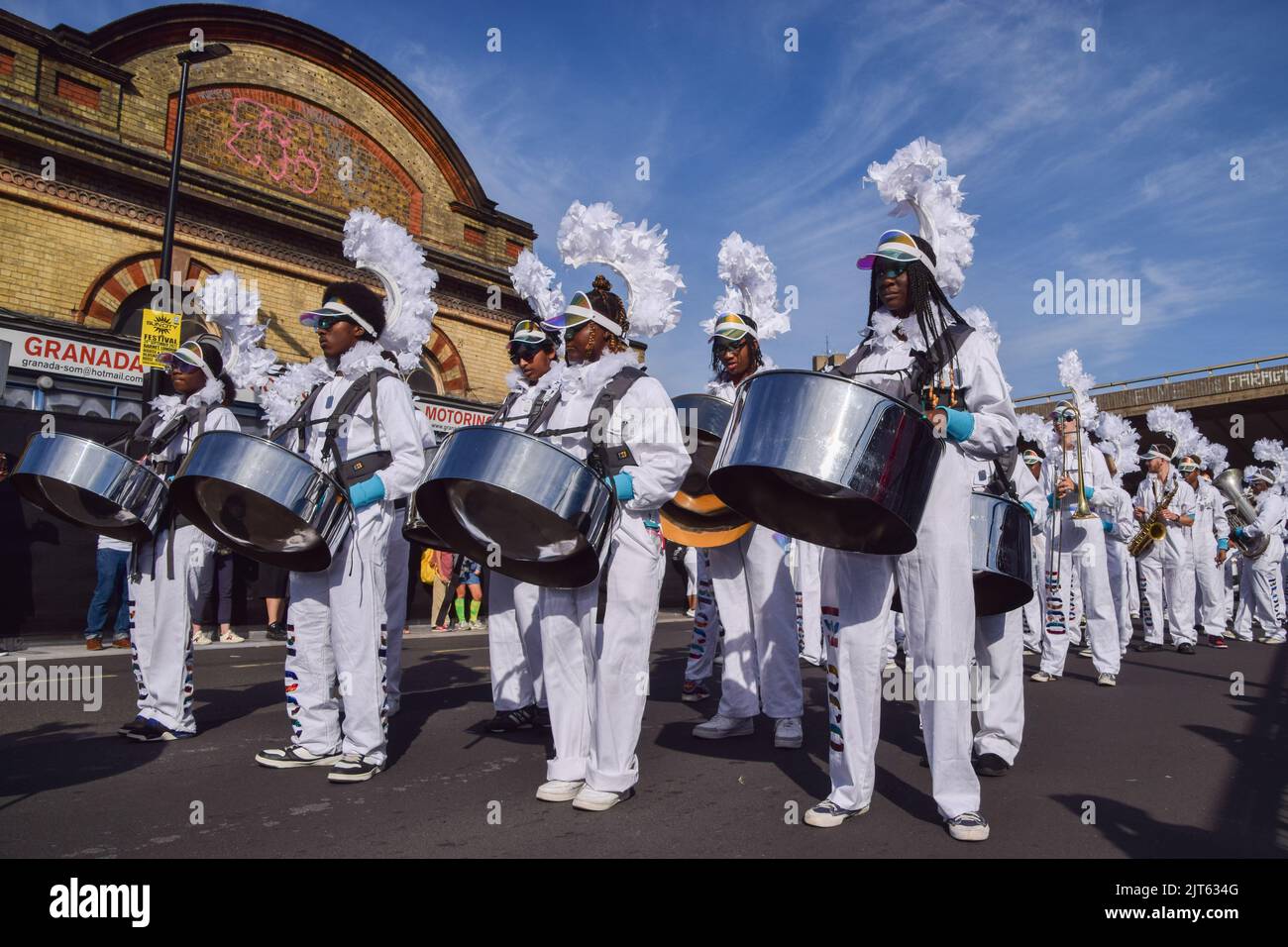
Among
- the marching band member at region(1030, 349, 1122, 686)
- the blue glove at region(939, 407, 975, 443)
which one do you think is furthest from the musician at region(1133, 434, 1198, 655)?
the blue glove at region(939, 407, 975, 443)

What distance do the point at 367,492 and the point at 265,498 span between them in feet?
1.35

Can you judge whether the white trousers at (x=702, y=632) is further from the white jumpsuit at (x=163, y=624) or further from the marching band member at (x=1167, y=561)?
the marching band member at (x=1167, y=561)

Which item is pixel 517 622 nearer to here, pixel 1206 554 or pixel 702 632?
pixel 702 632

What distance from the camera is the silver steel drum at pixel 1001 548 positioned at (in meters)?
3.69

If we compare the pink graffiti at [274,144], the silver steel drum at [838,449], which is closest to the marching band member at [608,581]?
the silver steel drum at [838,449]

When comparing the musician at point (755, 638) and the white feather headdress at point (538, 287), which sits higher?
the white feather headdress at point (538, 287)

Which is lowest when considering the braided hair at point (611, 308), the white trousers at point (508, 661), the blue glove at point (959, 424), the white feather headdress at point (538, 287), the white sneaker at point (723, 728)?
the white sneaker at point (723, 728)

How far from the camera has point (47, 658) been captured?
768 cm

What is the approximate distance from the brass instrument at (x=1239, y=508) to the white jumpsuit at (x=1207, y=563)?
1.05 feet

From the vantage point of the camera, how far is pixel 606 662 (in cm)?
343

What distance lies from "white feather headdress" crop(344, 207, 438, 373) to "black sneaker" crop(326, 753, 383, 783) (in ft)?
6.57

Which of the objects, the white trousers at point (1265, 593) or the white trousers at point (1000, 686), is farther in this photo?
the white trousers at point (1265, 593)

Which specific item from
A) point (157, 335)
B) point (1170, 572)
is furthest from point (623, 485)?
point (1170, 572)
